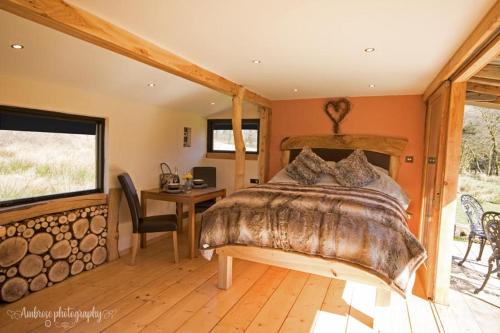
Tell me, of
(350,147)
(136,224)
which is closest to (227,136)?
(350,147)

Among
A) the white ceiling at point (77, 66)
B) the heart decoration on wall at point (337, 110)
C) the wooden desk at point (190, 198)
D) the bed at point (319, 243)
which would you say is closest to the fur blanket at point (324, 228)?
the bed at point (319, 243)

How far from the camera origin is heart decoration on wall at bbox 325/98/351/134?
4.41m

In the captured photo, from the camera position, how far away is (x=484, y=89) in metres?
3.08

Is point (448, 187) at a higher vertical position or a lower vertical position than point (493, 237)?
higher

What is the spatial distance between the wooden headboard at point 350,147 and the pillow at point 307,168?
49 cm

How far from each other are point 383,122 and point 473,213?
5.30 ft

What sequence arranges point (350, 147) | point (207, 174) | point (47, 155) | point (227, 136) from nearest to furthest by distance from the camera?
point (47, 155) → point (350, 147) → point (207, 174) → point (227, 136)

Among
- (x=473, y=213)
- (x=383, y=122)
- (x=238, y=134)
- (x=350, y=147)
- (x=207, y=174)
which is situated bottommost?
(x=473, y=213)

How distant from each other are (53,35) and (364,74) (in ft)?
9.59

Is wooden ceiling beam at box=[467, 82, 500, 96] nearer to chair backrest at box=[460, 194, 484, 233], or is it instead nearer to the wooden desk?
chair backrest at box=[460, 194, 484, 233]

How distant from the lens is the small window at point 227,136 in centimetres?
514

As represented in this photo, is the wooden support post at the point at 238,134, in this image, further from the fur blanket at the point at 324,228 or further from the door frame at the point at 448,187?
the door frame at the point at 448,187

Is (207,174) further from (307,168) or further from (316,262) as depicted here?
(316,262)

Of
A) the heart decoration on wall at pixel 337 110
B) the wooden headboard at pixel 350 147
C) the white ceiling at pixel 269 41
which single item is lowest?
the wooden headboard at pixel 350 147
